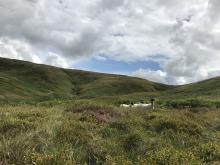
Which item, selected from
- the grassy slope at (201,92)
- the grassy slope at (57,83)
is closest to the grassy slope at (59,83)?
the grassy slope at (57,83)

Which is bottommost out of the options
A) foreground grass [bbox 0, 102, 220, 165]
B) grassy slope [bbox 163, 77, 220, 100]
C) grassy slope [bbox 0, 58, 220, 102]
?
foreground grass [bbox 0, 102, 220, 165]

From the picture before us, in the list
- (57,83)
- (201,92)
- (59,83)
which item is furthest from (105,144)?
(59,83)

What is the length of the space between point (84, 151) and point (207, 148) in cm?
302

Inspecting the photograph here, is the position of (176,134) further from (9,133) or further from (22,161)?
(22,161)

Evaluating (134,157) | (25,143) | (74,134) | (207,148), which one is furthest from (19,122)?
(207,148)

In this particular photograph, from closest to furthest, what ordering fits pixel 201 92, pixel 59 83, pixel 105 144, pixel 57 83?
pixel 105 144
pixel 201 92
pixel 57 83
pixel 59 83

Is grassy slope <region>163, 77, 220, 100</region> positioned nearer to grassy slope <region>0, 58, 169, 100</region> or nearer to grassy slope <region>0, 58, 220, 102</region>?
grassy slope <region>0, 58, 220, 102</region>

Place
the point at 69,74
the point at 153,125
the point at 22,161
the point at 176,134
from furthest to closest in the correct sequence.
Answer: the point at 69,74 < the point at 153,125 < the point at 176,134 < the point at 22,161

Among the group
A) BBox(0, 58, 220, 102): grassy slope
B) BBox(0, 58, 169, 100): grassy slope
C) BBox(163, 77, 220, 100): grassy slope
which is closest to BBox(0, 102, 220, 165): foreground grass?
BBox(163, 77, 220, 100): grassy slope

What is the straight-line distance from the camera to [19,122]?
11547mm

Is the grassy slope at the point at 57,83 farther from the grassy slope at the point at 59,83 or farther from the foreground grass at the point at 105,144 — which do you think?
the foreground grass at the point at 105,144

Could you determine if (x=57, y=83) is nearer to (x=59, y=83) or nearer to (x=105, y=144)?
(x=59, y=83)

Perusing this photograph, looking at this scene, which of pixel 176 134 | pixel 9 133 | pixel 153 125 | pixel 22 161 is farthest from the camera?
pixel 153 125

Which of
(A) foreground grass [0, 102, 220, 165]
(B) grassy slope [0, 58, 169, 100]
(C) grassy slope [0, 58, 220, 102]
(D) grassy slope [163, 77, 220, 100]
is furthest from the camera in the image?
(B) grassy slope [0, 58, 169, 100]
